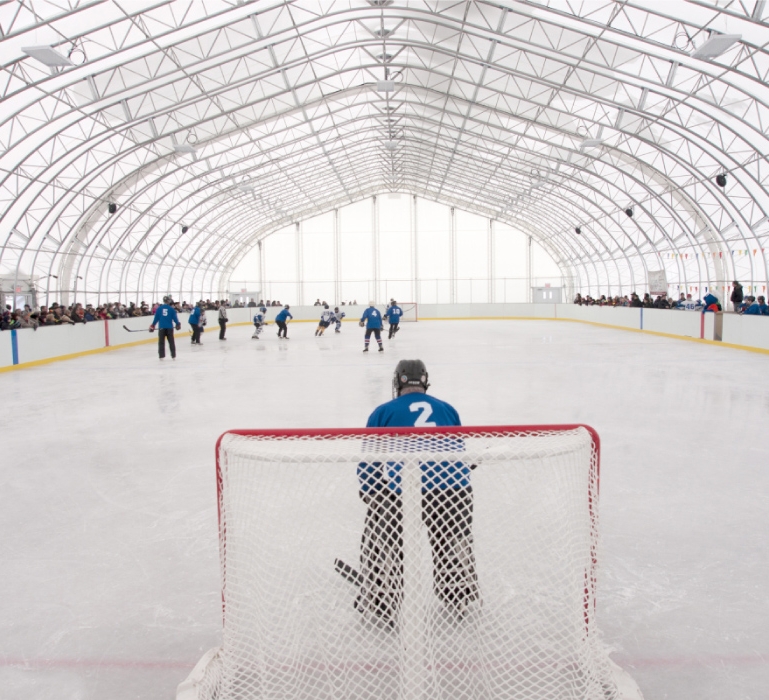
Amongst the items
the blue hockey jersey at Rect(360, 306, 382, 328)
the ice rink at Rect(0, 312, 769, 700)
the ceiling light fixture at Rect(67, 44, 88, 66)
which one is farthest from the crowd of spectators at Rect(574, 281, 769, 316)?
the ceiling light fixture at Rect(67, 44, 88, 66)

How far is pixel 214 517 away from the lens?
14.8 ft

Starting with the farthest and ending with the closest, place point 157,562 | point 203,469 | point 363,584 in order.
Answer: point 203,469
point 157,562
point 363,584

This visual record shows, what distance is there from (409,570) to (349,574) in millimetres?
699

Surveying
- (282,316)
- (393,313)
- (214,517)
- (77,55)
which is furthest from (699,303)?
(214,517)

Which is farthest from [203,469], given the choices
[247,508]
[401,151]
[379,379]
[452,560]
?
[401,151]

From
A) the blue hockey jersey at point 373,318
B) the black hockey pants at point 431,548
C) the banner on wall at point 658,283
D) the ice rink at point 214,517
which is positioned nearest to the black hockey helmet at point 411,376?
the black hockey pants at point 431,548

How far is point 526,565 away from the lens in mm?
2945

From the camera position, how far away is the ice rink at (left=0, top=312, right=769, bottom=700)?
111 inches

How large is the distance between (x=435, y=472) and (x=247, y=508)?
88 cm

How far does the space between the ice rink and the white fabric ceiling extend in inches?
354

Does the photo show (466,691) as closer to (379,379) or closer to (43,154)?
(379,379)

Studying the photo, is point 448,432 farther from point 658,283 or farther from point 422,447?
point 658,283

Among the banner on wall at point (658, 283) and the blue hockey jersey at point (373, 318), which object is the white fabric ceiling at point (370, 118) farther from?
the blue hockey jersey at point (373, 318)

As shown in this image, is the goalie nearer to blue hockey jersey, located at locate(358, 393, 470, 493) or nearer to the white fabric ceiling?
blue hockey jersey, located at locate(358, 393, 470, 493)
